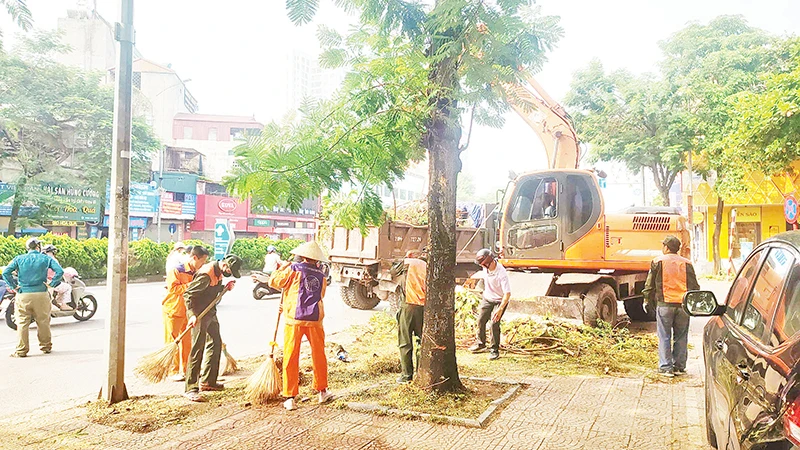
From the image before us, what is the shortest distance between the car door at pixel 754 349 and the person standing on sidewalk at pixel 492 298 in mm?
4606

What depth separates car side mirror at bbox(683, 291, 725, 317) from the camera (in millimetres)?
3507

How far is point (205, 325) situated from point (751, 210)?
2621cm

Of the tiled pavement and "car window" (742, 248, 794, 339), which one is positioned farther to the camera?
the tiled pavement

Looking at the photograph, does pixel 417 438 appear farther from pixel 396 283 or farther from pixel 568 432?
pixel 396 283

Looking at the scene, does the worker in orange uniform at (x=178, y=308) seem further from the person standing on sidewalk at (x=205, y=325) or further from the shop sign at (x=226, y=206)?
the shop sign at (x=226, y=206)

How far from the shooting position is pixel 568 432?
4.80 metres

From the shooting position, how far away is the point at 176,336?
6.84m

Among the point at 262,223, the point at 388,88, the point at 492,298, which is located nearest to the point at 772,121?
the point at 492,298

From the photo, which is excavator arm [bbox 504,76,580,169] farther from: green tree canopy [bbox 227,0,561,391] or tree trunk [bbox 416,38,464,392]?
tree trunk [bbox 416,38,464,392]

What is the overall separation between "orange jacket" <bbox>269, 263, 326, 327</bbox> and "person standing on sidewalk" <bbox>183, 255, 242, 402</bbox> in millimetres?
663

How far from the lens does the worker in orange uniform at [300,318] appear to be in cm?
552

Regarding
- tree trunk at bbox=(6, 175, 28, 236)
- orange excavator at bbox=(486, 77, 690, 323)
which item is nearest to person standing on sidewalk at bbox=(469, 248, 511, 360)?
orange excavator at bbox=(486, 77, 690, 323)

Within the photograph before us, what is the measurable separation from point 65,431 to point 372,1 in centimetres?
429

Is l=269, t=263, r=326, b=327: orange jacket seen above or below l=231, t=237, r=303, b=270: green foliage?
above
